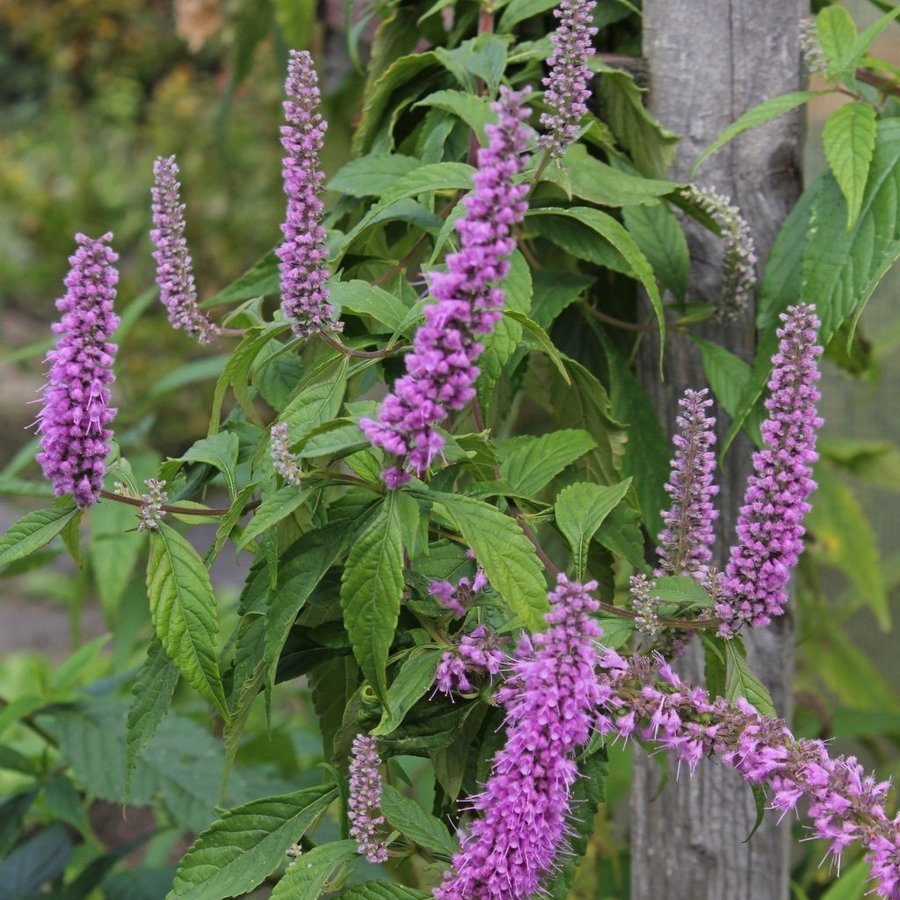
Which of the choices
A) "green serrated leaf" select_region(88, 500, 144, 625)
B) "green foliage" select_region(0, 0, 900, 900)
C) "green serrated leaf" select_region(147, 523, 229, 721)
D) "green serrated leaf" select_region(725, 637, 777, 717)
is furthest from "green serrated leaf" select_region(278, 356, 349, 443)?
"green serrated leaf" select_region(88, 500, 144, 625)

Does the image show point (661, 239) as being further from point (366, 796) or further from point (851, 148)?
point (366, 796)

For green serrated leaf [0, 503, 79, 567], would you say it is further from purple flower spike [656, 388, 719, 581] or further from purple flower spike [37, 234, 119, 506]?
purple flower spike [656, 388, 719, 581]

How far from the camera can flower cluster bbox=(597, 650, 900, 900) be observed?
73 centimetres

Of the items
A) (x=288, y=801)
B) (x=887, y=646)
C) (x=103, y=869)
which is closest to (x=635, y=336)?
(x=288, y=801)

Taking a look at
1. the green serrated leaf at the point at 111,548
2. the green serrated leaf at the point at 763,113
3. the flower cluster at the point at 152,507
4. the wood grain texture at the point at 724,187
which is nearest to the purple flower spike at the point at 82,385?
the flower cluster at the point at 152,507

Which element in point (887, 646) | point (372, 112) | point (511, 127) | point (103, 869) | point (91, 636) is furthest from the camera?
point (91, 636)

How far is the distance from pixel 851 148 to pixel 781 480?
16.6 inches

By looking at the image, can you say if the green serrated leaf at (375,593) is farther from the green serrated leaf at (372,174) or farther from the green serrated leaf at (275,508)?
the green serrated leaf at (372,174)

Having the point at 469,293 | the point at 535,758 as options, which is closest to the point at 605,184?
the point at 469,293

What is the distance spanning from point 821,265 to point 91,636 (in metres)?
4.21

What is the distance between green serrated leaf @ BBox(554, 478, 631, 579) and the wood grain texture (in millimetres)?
401

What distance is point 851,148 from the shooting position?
1.08 meters

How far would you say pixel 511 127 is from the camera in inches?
26.5

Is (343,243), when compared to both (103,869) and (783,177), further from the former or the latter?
(103,869)
